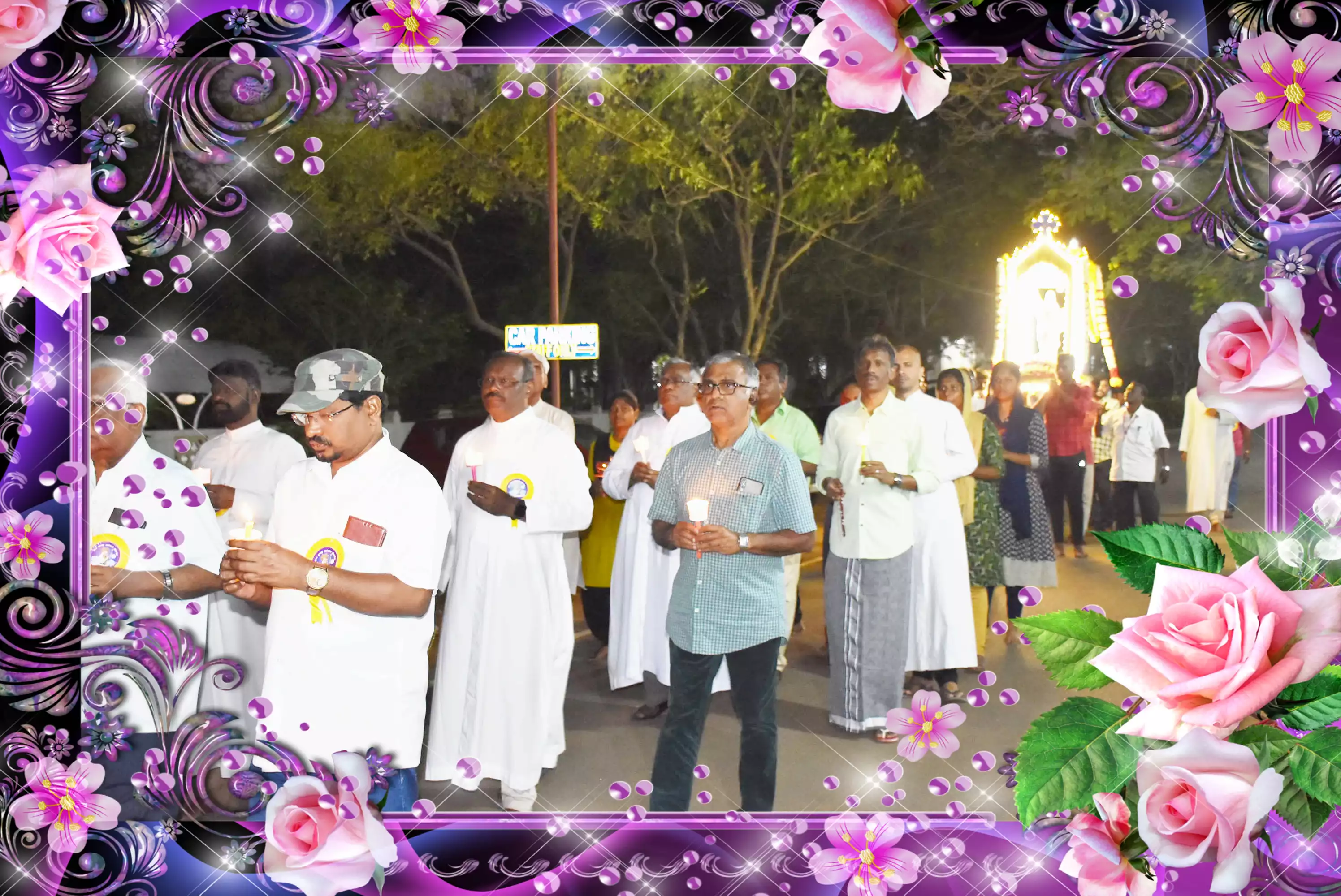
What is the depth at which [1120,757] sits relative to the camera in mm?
2404

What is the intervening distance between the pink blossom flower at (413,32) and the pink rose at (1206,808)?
2.60 m

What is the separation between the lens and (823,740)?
10.1 feet

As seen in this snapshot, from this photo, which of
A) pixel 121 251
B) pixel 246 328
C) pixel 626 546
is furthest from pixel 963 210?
pixel 121 251

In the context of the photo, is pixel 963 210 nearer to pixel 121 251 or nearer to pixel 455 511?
pixel 455 511

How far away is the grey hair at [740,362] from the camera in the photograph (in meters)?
3.10

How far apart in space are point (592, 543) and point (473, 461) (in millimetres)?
435

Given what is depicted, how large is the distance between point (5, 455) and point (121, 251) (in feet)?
2.25

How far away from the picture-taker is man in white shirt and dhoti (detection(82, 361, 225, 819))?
10.3 feet

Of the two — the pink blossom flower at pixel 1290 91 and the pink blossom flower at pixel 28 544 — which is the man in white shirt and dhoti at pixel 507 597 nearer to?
the pink blossom flower at pixel 28 544

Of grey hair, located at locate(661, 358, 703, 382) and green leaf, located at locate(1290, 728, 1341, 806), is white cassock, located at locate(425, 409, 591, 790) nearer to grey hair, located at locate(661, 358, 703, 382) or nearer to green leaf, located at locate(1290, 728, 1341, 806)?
grey hair, located at locate(661, 358, 703, 382)

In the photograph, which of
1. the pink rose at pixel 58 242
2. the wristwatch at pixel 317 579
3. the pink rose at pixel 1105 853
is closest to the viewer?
the pink rose at pixel 1105 853

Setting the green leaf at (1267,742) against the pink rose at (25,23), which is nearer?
the green leaf at (1267,742)

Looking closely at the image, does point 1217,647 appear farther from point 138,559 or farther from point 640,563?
point 138,559

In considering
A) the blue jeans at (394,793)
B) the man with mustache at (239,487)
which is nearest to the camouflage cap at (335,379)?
the man with mustache at (239,487)
